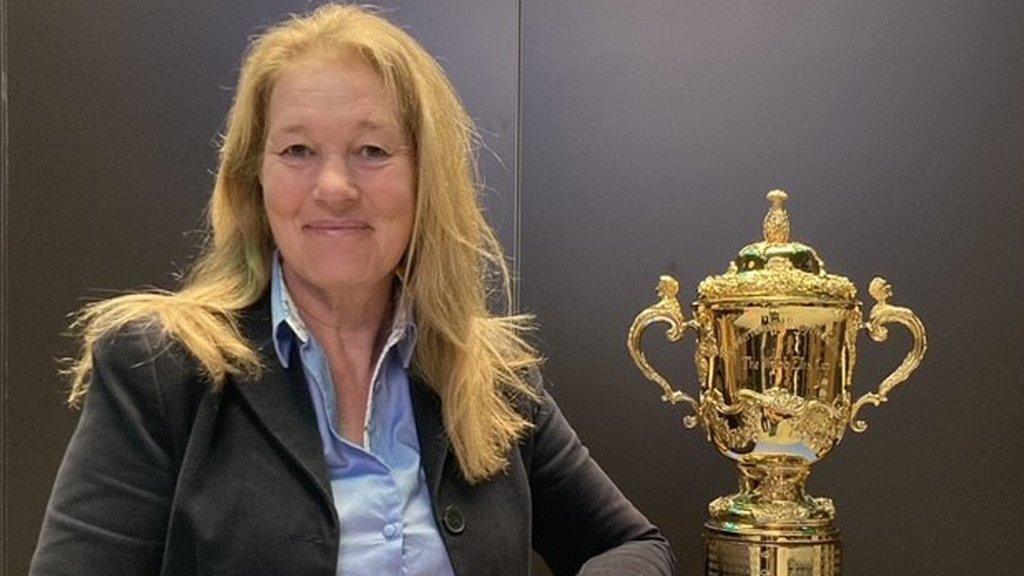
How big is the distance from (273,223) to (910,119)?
895 mm

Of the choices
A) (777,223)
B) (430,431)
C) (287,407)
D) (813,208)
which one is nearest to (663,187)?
(813,208)

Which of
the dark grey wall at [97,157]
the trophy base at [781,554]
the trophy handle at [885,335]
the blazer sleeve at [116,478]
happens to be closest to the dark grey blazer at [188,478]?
the blazer sleeve at [116,478]

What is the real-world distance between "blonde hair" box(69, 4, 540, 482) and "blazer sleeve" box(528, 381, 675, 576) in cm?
8

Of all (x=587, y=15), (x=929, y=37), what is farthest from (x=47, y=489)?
(x=929, y=37)

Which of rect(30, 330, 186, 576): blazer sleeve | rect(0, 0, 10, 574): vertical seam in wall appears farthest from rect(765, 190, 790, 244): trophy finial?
rect(0, 0, 10, 574): vertical seam in wall

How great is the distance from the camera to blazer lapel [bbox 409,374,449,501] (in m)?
1.20

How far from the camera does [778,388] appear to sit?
137cm

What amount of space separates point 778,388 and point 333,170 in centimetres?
54

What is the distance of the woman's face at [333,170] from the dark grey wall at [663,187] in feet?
1.81

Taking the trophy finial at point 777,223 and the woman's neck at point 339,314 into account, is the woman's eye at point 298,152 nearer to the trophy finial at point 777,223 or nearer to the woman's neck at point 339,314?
the woman's neck at point 339,314

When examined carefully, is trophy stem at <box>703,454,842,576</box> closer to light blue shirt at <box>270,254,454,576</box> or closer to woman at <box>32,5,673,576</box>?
woman at <box>32,5,673,576</box>

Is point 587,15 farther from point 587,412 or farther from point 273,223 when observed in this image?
point 273,223

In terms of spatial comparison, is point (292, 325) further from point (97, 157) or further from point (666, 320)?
point (97, 157)

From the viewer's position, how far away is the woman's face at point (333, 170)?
1176mm
